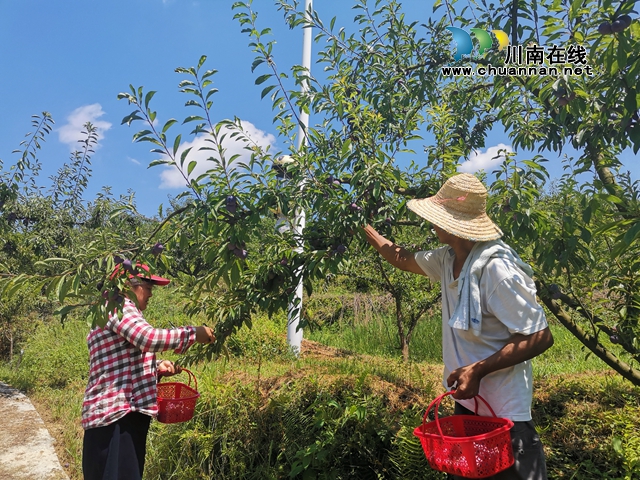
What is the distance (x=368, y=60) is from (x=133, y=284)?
2125mm

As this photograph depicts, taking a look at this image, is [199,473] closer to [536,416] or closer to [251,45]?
[536,416]

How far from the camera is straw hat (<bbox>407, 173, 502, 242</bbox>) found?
1.74 m

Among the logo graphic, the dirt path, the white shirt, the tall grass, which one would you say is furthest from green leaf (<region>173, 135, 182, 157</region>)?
the tall grass

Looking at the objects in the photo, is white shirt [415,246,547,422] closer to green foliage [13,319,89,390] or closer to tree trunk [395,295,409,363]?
tree trunk [395,295,409,363]

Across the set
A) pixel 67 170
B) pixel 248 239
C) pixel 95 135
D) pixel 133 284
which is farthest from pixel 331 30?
pixel 67 170

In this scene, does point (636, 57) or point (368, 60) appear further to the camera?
point (368, 60)

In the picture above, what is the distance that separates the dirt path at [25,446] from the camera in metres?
3.60

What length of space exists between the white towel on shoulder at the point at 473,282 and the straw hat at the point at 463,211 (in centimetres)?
5

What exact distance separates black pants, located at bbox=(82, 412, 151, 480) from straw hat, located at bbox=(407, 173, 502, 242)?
65.0 inches

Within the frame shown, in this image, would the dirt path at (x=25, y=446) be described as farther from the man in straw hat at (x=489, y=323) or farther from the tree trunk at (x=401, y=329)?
the tree trunk at (x=401, y=329)

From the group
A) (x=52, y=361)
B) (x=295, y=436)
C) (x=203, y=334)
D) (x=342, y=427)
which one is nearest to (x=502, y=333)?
(x=203, y=334)

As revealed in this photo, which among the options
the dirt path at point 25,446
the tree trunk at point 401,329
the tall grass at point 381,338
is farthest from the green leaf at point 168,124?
the tall grass at point 381,338

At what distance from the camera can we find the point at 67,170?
6.96 meters

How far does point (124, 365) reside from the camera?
2.21 m
